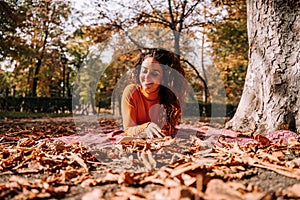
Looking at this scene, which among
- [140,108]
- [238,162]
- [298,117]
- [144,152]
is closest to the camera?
[238,162]

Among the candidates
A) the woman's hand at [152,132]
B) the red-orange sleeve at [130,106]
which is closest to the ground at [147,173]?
the woman's hand at [152,132]

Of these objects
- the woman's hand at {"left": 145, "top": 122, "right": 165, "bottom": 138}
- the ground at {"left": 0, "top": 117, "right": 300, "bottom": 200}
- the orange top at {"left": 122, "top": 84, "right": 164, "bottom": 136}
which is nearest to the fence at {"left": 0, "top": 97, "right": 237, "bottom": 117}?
the orange top at {"left": 122, "top": 84, "right": 164, "bottom": 136}

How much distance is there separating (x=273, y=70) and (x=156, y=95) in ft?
3.87

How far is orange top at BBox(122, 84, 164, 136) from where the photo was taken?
9.49 ft

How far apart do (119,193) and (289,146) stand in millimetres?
1342

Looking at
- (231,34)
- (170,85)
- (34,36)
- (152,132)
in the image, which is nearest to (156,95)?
(170,85)

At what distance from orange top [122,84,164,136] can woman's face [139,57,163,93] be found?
0.09 m

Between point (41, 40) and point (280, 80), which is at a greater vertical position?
point (41, 40)

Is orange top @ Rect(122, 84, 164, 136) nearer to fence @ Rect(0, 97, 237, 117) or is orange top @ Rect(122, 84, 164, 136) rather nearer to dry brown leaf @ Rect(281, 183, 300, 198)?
Result: dry brown leaf @ Rect(281, 183, 300, 198)

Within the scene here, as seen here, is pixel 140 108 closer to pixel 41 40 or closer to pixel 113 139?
pixel 113 139

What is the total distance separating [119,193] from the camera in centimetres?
99

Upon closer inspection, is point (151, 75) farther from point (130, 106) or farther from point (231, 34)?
point (231, 34)

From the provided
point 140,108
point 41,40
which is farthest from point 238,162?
point 41,40

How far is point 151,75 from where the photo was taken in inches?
115
